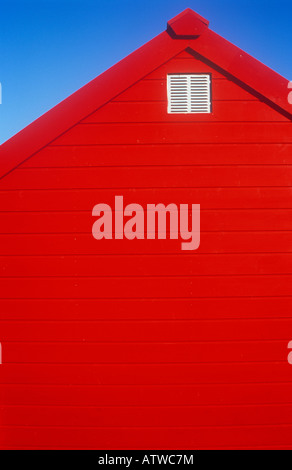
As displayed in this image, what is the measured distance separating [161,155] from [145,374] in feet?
7.08

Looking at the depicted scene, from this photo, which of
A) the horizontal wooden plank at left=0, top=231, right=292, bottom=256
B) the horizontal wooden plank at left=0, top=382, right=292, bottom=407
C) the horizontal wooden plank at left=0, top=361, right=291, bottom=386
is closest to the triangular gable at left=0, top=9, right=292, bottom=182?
the horizontal wooden plank at left=0, top=231, right=292, bottom=256

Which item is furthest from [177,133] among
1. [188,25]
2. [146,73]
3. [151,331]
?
[151,331]

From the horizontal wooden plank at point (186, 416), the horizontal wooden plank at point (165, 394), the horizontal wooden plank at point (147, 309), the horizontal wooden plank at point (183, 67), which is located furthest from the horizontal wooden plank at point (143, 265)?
the horizontal wooden plank at point (183, 67)

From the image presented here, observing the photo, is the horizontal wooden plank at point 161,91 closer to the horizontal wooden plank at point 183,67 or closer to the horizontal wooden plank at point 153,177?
the horizontal wooden plank at point 183,67

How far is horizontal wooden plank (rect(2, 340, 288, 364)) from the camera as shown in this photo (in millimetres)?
3846

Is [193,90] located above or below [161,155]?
above

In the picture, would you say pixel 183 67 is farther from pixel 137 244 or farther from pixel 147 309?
pixel 147 309

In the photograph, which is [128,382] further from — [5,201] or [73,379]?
[5,201]

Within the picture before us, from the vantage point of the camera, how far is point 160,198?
3857 mm

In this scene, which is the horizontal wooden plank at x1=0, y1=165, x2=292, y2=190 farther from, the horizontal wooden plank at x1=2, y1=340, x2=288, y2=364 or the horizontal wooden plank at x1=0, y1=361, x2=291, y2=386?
the horizontal wooden plank at x1=0, y1=361, x2=291, y2=386

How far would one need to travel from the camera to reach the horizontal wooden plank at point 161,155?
386cm

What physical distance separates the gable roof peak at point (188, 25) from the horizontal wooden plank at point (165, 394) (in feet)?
11.2
